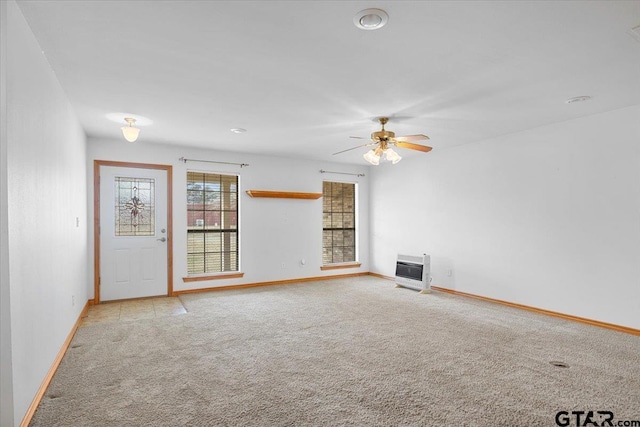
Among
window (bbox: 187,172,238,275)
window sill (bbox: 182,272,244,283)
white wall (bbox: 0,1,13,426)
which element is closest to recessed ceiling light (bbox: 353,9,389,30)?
white wall (bbox: 0,1,13,426)

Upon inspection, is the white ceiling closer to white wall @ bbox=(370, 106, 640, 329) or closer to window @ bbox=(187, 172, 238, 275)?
white wall @ bbox=(370, 106, 640, 329)

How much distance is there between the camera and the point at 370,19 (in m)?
2.13

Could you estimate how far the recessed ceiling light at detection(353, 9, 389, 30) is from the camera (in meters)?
2.08

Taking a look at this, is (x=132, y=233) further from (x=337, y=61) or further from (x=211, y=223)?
(x=337, y=61)

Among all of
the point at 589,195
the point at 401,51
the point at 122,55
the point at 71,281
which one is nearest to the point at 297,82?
the point at 401,51

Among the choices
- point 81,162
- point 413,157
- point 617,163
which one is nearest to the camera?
point 617,163

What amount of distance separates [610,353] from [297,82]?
3.75 metres

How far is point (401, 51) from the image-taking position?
2.57 m

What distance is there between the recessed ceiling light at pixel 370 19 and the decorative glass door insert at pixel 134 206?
450 centimetres

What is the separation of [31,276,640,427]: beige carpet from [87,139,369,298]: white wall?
1761 millimetres

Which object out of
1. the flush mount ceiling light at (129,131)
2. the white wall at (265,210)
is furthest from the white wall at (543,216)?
the flush mount ceiling light at (129,131)

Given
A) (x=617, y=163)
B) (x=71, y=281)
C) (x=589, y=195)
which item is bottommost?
(x=71, y=281)

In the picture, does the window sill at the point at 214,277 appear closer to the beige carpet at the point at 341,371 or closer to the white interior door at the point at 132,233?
the white interior door at the point at 132,233

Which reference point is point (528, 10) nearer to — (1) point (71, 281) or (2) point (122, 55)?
(2) point (122, 55)
